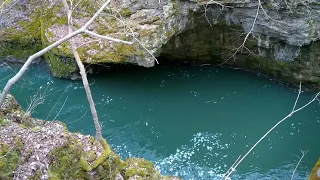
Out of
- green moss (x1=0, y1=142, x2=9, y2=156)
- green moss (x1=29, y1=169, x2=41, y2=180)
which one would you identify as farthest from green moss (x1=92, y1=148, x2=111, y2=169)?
green moss (x1=0, y1=142, x2=9, y2=156)

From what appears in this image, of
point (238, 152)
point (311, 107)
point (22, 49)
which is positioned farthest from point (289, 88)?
point (22, 49)

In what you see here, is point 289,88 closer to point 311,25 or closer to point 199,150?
point 311,25

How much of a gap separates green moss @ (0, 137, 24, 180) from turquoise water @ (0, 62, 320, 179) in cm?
384

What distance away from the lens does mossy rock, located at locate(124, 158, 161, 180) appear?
6141 mm

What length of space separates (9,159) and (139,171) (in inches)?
87.6

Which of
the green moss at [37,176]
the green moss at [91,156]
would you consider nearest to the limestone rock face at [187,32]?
the green moss at [91,156]

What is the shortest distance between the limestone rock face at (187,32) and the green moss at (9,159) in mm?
4195

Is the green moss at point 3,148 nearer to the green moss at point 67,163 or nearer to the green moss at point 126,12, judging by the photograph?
the green moss at point 67,163

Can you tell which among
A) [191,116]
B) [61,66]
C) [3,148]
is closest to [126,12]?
[61,66]

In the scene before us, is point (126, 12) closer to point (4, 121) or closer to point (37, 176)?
point (4, 121)

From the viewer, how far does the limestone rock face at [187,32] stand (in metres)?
9.26

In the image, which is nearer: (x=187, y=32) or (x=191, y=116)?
(x=191, y=116)

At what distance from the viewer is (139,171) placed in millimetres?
6223

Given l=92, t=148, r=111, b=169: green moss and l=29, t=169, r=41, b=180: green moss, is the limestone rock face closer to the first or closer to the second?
l=92, t=148, r=111, b=169: green moss
